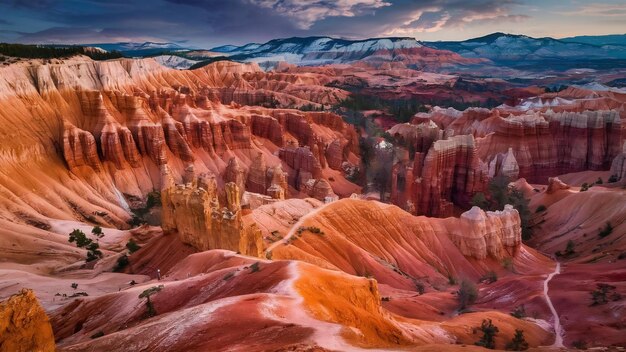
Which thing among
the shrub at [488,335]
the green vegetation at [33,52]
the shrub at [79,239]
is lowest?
the shrub at [79,239]

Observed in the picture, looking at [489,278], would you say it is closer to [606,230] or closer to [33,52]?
[606,230]

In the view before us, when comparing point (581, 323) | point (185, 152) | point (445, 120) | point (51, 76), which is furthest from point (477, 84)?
point (581, 323)

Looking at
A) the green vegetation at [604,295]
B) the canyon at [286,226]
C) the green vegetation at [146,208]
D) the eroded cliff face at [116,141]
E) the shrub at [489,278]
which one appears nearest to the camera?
the canyon at [286,226]

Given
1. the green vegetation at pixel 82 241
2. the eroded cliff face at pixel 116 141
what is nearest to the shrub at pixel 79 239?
the green vegetation at pixel 82 241

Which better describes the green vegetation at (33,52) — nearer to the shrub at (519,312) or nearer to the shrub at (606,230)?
the shrub at (519,312)

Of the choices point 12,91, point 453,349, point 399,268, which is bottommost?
point 399,268

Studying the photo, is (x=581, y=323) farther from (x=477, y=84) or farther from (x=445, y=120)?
(x=477, y=84)
